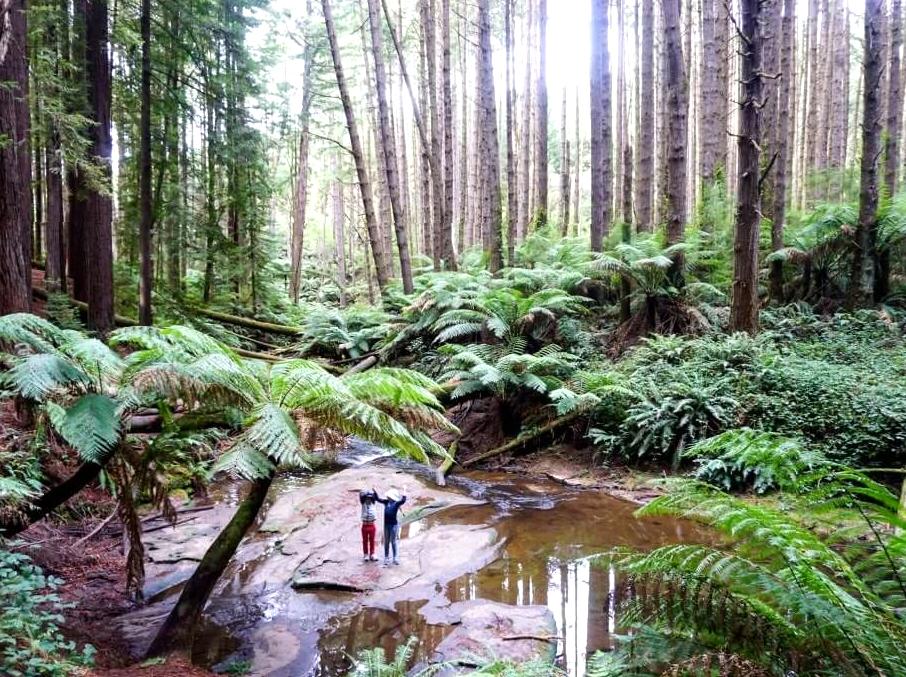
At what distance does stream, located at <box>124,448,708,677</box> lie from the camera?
436 centimetres

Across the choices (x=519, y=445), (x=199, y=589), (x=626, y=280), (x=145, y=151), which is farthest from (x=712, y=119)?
(x=199, y=589)

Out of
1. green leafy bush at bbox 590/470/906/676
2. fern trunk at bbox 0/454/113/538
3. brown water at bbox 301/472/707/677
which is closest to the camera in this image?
green leafy bush at bbox 590/470/906/676

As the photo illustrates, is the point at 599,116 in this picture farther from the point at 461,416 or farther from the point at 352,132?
the point at 461,416

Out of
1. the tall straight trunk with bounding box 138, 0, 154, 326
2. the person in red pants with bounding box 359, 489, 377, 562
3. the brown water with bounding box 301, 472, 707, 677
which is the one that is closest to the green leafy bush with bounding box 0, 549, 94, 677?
the brown water with bounding box 301, 472, 707, 677

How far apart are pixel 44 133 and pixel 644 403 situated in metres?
10.7

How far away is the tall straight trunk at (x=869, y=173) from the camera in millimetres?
9500

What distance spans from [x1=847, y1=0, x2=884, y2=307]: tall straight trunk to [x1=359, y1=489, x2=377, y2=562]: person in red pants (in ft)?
29.9

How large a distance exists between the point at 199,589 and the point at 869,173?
1136 centimetres

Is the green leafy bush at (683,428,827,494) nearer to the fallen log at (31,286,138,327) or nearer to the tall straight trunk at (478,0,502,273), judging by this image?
the tall straight trunk at (478,0,502,273)

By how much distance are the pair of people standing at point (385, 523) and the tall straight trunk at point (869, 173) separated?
352 inches

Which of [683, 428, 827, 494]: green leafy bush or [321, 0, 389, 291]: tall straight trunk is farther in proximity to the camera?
[321, 0, 389, 291]: tall straight trunk

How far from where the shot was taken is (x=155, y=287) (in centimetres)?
1423

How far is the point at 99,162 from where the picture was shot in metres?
9.95

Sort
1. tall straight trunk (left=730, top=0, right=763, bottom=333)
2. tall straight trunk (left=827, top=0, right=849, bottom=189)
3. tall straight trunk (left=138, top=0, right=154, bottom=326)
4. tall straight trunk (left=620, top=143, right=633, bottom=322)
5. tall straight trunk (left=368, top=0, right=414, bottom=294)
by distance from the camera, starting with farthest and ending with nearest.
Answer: tall straight trunk (left=827, top=0, right=849, bottom=189), tall straight trunk (left=368, top=0, right=414, bottom=294), tall straight trunk (left=620, top=143, right=633, bottom=322), tall straight trunk (left=138, top=0, right=154, bottom=326), tall straight trunk (left=730, top=0, right=763, bottom=333)
